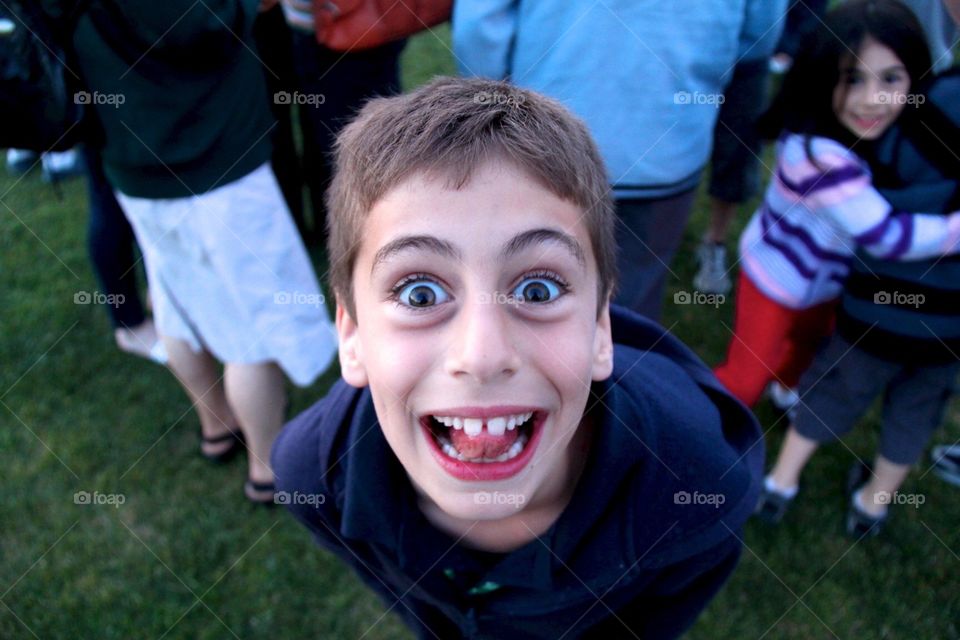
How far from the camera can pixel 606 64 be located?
2021 millimetres

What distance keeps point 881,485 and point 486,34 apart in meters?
2.06

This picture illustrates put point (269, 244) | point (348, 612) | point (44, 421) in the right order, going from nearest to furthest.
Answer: point (269, 244) < point (348, 612) < point (44, 421)

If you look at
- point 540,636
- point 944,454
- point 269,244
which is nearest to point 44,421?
point 269,244

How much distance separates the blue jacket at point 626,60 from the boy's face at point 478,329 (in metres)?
0.84

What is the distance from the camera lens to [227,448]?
10.3ft

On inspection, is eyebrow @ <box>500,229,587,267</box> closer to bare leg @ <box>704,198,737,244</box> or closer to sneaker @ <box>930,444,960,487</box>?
sneaker @ <box>930,444,960,487</box>

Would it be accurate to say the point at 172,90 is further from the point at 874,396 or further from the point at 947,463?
the point at 947,463

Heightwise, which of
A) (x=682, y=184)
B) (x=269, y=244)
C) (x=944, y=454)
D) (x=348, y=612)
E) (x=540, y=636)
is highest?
(x=682, y=184)

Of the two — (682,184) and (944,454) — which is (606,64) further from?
(944,454)

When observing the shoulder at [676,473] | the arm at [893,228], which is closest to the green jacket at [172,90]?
the shoulder at [676,473]

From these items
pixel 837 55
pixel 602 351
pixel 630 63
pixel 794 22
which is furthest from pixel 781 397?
pixel 602 351

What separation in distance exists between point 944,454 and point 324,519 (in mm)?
2578

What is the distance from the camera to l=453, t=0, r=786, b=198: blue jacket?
199 centimetres

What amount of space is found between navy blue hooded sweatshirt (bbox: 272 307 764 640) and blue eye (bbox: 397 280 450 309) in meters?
0.36
